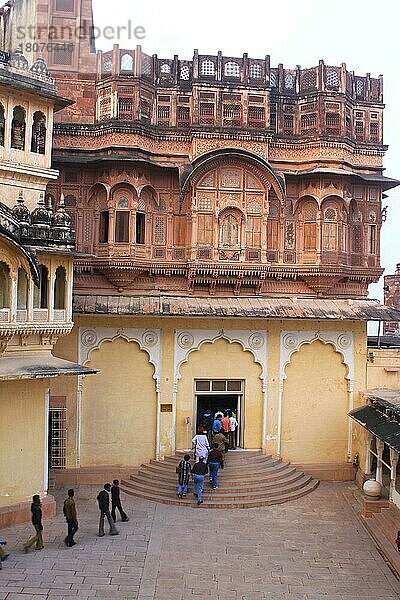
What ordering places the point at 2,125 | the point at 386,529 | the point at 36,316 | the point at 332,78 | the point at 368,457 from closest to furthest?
the point at 386,529 < the point at 36,316 < the point at 2,125 < the point at 368,457 < the point at 332,78

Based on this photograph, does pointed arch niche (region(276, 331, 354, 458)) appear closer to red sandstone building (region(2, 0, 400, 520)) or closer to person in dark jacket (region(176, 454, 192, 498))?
red sandstone building (region(2, 0, 400, 520))

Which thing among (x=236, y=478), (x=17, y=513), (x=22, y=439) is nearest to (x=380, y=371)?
(x=236, y=478)

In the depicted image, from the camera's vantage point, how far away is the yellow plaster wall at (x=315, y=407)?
18.5m

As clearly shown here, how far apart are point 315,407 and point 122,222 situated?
7566 mm

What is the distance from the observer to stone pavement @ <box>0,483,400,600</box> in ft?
37.0

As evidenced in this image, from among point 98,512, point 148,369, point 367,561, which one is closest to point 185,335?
point 148,369

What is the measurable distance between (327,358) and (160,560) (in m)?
8.33

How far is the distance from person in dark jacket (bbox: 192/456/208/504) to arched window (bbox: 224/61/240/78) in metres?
10.9

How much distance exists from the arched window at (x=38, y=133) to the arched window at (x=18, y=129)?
278 mm

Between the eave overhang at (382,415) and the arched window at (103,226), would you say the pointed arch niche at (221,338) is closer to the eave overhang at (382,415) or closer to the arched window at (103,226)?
the eave overhang at (382,415)

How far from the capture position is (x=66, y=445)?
17.5m

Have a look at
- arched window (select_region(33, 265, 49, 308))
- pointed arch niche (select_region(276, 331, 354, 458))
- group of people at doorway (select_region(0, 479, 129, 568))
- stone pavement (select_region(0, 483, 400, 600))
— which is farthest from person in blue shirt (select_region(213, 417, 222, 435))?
arched window (select_region(33, 265, 49, 308))

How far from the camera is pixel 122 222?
18.2 metres

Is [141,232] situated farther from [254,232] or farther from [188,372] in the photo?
[188,372]
